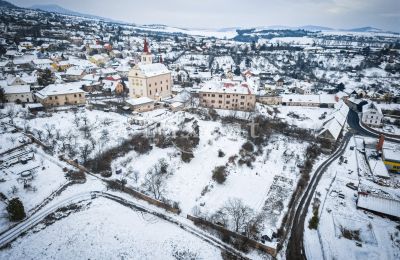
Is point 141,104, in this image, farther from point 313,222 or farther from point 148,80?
point 313,222

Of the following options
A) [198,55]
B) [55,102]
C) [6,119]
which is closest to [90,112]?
[55,102]

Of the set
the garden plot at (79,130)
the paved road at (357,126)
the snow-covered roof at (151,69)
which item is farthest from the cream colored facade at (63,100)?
the paved road at (357,126)

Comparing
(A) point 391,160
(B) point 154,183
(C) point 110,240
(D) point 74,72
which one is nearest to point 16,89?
(D) point 74,72

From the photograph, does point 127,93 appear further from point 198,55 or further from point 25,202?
point 198,55

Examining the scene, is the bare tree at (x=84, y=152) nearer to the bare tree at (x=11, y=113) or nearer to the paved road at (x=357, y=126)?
the bare tree at (x=11, y=113)

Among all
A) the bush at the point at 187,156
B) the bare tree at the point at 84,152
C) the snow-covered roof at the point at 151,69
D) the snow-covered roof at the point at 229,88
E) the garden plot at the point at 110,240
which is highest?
the snow-covered roof at the point at 151,69

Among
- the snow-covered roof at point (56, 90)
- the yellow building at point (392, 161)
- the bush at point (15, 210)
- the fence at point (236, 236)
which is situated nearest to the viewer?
the fence at point (236, 236)
